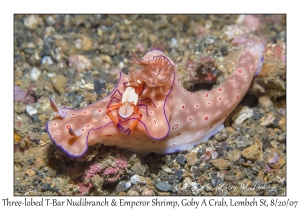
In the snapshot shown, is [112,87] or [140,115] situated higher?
[112,87]

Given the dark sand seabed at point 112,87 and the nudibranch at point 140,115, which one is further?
the dark sand seabed at point 112,87

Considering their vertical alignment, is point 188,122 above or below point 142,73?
below

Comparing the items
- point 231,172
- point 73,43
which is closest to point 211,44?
point 231,172

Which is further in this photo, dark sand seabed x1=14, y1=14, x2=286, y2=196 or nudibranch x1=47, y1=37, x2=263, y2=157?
dark sand seabed x1=14, y1=14, x2=286, y2=196

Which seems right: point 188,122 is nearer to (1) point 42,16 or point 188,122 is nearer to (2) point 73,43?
(2) point 73,43
